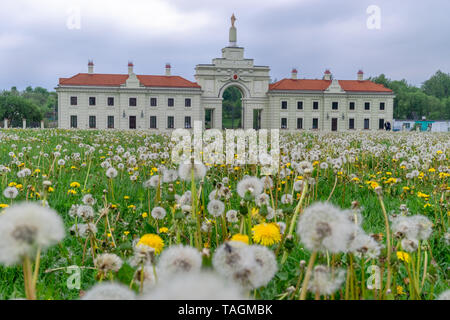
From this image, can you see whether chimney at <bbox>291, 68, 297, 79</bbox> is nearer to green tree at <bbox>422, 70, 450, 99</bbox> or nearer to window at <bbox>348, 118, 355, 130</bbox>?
window at <bbox>348, 118, 355, 130</bbox>

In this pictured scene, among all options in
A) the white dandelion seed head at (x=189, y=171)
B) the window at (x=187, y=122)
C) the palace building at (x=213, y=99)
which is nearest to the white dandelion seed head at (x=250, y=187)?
the white dandelion seed head at (x=189, y=171)

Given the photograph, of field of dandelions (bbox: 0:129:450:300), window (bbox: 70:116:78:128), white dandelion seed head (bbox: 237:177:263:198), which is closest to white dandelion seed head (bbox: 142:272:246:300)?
field of dandelions (bbox: 0:129:450:300)

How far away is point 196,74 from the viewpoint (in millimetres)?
57375

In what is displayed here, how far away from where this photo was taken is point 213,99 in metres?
57.2

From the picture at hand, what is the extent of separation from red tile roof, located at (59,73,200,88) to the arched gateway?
2.10 metres

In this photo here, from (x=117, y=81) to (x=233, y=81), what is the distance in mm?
16058

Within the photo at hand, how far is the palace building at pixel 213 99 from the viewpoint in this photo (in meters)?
55.5

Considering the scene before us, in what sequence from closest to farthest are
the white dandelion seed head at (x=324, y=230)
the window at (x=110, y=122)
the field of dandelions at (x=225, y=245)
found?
the field of dandelions at (x=225, y=245) → the white dandelion seed head at (x=324, y=230) → the window at (x=110, y=122)

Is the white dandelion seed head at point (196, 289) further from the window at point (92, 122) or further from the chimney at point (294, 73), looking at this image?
the chimney at point (294, 73)

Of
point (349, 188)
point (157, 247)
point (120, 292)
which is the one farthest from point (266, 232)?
point (349, 188)

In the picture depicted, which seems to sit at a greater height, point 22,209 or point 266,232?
point 22,209

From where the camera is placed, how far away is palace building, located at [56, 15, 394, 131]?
182ft
